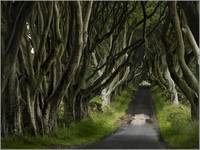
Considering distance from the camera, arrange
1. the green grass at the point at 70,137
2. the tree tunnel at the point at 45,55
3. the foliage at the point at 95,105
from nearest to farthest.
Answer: the tree tunnel at the point at 45,55 → the green grass at the point at 70,137 → the foliage at the point at 95,105

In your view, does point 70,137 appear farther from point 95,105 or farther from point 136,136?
point 95,105

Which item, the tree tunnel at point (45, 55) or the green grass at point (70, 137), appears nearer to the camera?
Answer: the tree tunnel at point (45, 55)

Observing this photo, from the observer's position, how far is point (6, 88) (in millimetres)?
19078

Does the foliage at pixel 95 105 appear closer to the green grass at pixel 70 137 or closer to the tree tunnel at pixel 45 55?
the green grass at pixel 70 137

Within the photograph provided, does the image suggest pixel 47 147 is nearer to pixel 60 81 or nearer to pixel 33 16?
pixel 60 81

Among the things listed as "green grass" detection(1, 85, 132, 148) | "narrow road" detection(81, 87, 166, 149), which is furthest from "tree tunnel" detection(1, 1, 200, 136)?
"narrow road" detection(81, 87, 166, 149)

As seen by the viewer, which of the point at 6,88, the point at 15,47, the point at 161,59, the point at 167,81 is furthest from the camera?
the point at 167,81

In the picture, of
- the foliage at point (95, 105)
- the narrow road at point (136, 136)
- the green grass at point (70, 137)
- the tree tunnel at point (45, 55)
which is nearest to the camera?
the tree tunnel at point (45, 55)

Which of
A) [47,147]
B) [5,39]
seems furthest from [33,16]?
[47,147]

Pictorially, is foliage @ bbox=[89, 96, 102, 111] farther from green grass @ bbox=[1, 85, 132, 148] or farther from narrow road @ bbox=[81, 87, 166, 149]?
green grass @ bbox=[1, 85, 132, 148]

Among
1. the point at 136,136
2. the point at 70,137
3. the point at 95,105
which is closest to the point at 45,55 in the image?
the point at 70,137

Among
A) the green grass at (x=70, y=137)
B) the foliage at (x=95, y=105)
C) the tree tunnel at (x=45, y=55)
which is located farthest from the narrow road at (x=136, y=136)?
the foliage at (x=95, y=105)

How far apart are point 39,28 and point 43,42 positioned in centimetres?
64

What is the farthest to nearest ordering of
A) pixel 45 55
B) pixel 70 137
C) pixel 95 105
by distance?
1. pixel 95 105
2. pixel 70 137
3. pixel 45 55
